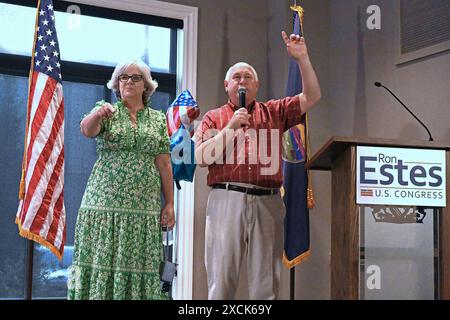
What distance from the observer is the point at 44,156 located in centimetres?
349

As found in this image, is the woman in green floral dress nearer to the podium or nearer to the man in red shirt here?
the man in red shirt

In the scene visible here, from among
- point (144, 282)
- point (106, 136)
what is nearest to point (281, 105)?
point (106, 136)

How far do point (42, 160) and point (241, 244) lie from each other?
136 centimetres

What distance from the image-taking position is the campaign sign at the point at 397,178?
269 centimetres

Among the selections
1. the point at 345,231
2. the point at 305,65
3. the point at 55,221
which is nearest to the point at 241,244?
the point at 345,231

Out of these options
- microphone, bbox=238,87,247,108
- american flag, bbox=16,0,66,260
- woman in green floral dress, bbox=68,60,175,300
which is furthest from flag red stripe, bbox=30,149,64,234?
microphone, bbox=238,87,247,108

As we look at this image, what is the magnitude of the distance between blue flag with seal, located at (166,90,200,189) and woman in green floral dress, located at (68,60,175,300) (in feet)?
3.28

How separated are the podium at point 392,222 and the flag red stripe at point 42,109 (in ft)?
5.56

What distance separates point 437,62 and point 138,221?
2183 millimetres

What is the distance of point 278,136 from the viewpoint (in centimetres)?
293

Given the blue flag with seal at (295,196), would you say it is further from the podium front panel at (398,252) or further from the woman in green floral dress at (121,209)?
the podium front panel at (398,252)

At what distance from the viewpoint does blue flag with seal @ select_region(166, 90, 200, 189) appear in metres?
4.10

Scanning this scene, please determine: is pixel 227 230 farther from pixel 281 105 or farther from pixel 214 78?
pixel 214 78
